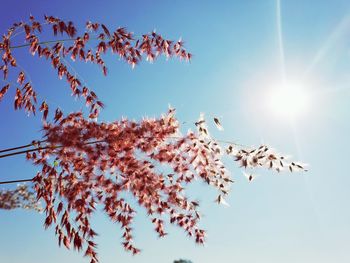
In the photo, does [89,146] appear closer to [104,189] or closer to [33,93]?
[104,189]

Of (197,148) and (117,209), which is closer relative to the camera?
(197,148)

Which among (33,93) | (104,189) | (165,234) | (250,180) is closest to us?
(250,180)

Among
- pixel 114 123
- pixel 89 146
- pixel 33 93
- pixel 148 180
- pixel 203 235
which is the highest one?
pixel 33 93

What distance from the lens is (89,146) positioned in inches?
291

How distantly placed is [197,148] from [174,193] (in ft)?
4.13

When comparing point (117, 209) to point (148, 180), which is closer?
point (148, 180)

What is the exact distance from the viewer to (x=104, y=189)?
26.8 feet

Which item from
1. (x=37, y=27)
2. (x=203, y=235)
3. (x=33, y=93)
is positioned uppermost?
(x=37, y=27)

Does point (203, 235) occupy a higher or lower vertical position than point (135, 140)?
lower

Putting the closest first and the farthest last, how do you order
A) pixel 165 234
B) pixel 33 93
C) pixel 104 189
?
pixel 104 189 → pixel 33 93 → pixel 165 234

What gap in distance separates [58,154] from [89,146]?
75 cm

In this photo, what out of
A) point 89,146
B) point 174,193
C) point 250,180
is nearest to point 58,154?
point 89,146

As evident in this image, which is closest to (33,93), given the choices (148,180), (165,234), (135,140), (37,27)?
(37,27)

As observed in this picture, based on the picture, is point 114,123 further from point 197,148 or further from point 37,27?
point 37,27
